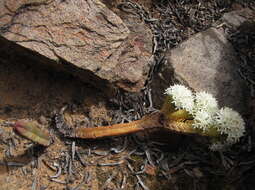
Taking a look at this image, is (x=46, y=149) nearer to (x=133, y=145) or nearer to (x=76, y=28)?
(x=133, y=145)

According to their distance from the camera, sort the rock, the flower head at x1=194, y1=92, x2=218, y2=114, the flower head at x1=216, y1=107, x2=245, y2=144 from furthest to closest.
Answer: the rock, the flower head at x1=194, y1=92, x2=218, y2=114, the flower head at x1=216, y1=107, x2=245, y2=144

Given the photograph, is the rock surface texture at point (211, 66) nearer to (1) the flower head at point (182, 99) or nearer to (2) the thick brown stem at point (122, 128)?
(1) the flower head at point (182, 99)

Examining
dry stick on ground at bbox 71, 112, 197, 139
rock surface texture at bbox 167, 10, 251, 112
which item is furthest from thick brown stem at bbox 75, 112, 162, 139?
rock surface texture at bbox 167, 10, 251, 112

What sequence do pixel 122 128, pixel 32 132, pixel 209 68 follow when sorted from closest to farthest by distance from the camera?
1. pixel 32 132
2. pixel 122 128
3. pixel 209 68

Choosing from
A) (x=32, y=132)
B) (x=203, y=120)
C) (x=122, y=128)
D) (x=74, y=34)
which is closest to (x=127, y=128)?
(x=122, y=128)

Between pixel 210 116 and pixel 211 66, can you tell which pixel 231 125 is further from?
pixel 211 66

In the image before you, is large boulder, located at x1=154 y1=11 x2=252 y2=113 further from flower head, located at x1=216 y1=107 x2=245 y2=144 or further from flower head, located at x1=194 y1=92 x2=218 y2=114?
flower head, located at x1=216 y1=107 x2=245 y2=144
